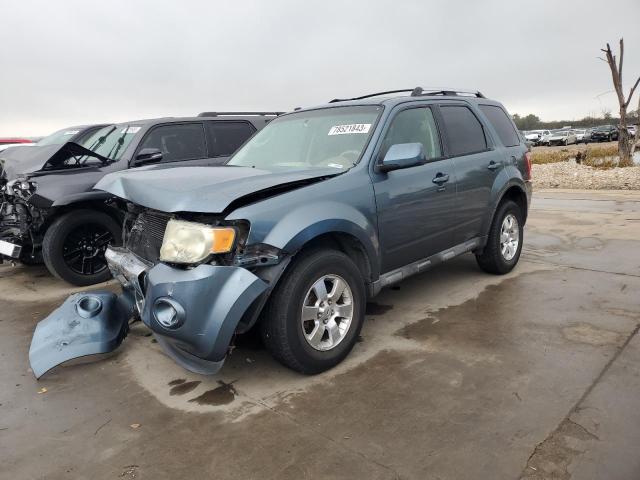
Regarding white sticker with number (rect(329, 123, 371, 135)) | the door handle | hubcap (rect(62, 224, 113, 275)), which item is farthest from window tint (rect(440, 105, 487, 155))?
hubcap (rect(62, 224, 113, 275))

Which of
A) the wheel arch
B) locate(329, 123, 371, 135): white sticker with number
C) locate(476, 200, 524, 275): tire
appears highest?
locate(329, 123, 371, 135): white sticker with number

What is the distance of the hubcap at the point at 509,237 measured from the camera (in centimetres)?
514

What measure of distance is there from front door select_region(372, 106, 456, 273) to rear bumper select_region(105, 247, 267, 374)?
4.23ft

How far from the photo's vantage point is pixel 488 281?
5082 millimetres

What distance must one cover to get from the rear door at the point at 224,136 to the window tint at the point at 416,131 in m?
3.25

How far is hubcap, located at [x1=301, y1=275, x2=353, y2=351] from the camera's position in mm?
3137

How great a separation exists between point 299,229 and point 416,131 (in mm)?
1747

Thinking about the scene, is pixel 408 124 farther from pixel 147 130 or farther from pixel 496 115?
pixel 147 130

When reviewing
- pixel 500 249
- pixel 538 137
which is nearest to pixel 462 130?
pixel 500 249

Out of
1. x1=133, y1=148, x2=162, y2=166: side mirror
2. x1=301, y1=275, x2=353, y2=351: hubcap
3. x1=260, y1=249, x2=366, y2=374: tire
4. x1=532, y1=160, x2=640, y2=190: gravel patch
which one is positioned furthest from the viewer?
x1=532, y1=160, x2=640, y2=190: gravel patch

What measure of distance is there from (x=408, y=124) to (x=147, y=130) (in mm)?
3736

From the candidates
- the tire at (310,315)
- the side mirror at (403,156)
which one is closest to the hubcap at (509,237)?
the side mirror at (403,156)

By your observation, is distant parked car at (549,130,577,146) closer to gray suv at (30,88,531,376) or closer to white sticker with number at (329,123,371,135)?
gray suv at (30,88,531,376)

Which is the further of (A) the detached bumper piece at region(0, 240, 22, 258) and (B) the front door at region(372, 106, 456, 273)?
(A) the detached bumper piece at region(0, 240, 22, 258)
